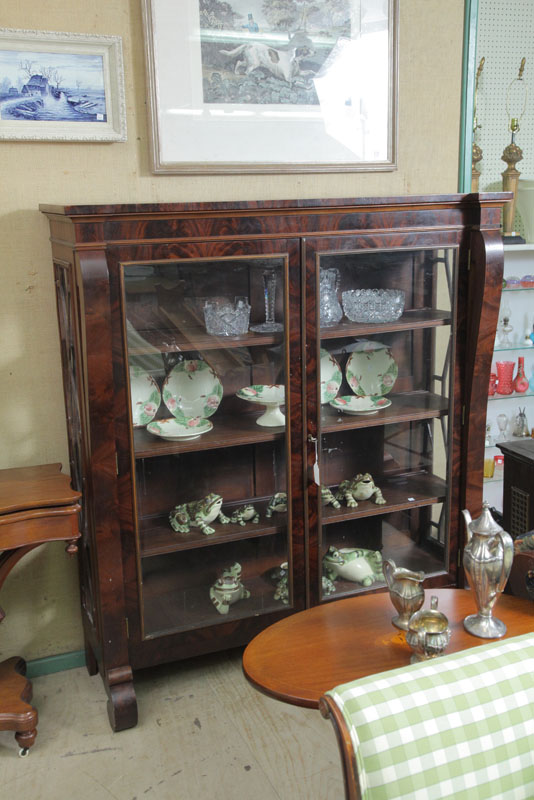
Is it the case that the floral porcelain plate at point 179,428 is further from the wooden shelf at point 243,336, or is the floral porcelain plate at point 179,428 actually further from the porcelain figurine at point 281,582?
the porcelain figurine at point 281,582

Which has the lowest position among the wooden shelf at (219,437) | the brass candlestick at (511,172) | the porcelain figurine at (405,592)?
the porcelain figurine at (405,592)

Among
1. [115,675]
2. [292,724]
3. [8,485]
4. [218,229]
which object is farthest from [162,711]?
[218,229]

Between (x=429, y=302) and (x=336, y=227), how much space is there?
447 mm

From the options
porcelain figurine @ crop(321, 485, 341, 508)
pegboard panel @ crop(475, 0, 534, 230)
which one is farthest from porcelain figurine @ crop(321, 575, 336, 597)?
pegboard panel @ crop(475, 0, 534, 230)

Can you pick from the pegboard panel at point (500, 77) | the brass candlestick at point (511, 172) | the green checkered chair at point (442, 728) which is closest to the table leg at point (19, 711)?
the green checkered chair at point (442, 728)

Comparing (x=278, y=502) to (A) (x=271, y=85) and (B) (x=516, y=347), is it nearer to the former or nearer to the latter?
(A) (x=271, y=85)

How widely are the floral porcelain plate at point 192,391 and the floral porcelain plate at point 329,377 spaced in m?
0.35

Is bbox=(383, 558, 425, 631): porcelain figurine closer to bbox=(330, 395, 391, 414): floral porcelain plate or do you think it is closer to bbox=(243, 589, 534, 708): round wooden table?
bbox=(243, 589, 534, 708): round wooden table

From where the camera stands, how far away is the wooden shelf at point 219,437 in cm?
230

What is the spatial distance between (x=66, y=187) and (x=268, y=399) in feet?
2.99

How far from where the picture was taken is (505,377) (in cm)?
369

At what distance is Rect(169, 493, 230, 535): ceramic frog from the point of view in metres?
2.40

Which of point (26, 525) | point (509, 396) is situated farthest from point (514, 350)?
point (26, 525)

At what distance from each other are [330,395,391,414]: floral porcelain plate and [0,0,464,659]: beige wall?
0.74 m
